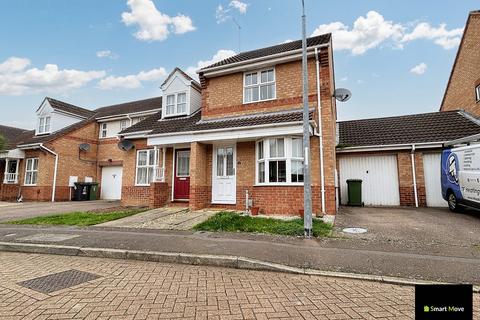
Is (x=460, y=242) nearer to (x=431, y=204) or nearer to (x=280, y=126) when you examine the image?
(x=280, y=126)

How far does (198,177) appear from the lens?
10812 mm

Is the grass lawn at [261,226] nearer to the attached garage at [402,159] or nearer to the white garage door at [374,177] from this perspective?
the white garage door at [374,177]

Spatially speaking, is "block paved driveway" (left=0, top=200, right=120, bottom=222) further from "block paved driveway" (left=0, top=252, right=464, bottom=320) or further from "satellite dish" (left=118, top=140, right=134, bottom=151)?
"block paved driveway" (left=0, top=252, right=464, bottom=320)

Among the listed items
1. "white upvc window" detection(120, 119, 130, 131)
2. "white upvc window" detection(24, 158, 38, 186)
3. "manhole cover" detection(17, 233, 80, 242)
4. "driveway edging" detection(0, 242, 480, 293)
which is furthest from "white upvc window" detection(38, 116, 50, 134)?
"driveway edging" detection(0, 242, 480, 293)

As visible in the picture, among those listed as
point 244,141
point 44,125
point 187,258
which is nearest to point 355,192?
point 244,141

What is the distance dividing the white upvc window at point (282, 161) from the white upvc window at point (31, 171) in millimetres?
16947

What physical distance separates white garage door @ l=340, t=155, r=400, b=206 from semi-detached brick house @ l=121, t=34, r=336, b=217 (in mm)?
3308

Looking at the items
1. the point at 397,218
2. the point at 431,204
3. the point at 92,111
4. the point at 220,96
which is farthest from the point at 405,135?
the point at 92,111

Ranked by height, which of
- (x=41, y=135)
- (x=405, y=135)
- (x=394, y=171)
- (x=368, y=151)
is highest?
(x=41, y=135)

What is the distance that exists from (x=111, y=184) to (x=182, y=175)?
948 centimetres

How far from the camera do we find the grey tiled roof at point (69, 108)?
65.8ft

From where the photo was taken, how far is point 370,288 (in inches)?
150

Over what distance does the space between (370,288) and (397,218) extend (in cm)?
608

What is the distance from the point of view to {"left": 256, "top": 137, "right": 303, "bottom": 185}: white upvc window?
31.1 feet
